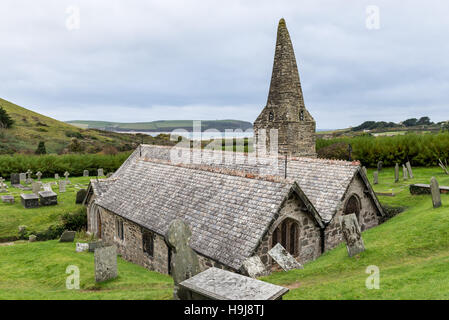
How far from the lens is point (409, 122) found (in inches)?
3844

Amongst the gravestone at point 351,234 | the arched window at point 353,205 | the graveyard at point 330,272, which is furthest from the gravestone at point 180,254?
the arched window at point 353,205

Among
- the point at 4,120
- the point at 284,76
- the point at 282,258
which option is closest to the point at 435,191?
the point at 282,258

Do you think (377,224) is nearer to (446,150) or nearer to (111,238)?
(111,238)

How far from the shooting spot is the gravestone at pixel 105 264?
11906 mm

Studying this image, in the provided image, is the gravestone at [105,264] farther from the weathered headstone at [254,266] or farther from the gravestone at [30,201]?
the gravestone at [30,201]

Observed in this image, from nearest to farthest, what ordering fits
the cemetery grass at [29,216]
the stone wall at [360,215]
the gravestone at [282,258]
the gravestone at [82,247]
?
the gravestone at [282,258] → the stone wall at [360,215] → the gravestone at [82,247] → the cemetery grass at [29,216]

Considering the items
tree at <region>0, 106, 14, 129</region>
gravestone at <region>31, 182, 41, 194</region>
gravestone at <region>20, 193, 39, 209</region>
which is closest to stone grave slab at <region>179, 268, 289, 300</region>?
gravestone at <region>20, 193, 39, 209</region>

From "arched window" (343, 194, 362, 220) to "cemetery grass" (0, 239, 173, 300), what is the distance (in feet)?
32.4

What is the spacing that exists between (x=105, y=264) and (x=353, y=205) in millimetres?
12691

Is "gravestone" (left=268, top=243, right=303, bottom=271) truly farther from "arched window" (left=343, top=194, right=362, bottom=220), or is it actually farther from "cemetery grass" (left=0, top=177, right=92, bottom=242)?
"cemetery grass" (left=0, top=177, right=92, bottom=242)

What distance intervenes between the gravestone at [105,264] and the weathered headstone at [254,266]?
5.51m

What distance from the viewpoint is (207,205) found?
14.0m
